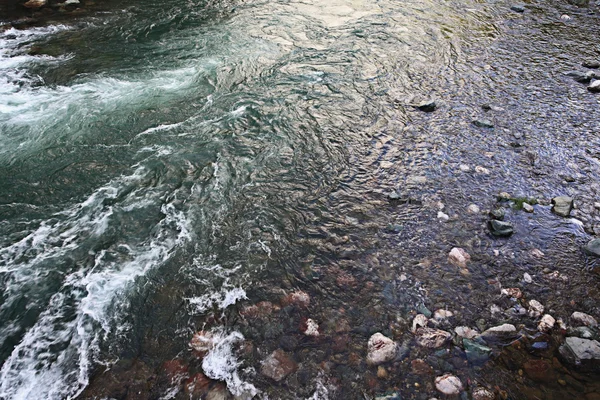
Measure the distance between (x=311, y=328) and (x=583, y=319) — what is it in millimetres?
2568

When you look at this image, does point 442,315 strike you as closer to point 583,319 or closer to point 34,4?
point 583,319

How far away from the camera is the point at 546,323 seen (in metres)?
3.37

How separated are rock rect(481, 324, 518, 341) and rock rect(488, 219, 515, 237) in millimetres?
1213

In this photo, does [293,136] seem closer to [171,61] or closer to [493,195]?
[493,195]

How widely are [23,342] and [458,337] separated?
4051mm

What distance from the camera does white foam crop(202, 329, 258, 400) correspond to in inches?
120

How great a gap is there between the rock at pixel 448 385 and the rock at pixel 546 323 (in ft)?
3.38

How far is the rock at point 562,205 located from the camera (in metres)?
4.46

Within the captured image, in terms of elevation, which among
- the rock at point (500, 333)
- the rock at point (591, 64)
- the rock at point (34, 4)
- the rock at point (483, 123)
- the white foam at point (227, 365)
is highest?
the rock at point (34, 4)

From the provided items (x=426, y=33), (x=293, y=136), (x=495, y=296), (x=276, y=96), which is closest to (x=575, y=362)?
(x=495, y=296)

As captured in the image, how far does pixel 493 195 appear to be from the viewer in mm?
4758

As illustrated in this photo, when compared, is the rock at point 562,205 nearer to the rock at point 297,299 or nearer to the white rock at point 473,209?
the white rock at point 473,209

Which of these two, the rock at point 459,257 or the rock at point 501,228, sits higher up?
the rock at point 501,228

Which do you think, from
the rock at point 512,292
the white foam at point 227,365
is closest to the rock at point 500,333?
the rock at point 512,292
